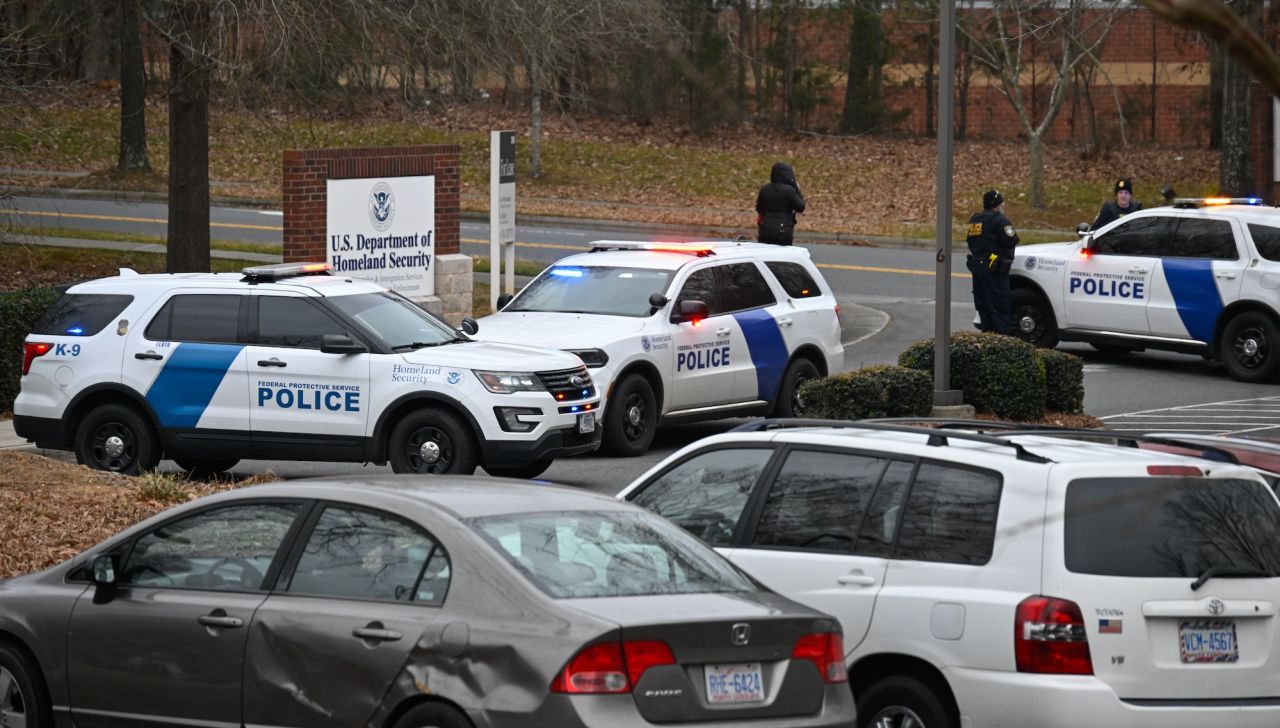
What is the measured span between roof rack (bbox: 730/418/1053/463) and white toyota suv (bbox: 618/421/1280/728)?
0.02m

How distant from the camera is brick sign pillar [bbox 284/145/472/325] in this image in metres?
19.7

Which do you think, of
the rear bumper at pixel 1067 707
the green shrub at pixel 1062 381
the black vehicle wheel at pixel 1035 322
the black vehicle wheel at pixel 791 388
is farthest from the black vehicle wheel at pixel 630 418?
the rear bumper at pixel 1067 707

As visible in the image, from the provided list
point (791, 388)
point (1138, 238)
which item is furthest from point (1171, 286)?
point (791, 388)

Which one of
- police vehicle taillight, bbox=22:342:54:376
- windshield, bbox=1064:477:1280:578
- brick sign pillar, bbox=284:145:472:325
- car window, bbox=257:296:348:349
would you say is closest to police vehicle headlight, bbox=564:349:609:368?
car window, bbox=257:296:348:349

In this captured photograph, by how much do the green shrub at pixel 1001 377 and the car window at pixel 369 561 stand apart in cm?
1069

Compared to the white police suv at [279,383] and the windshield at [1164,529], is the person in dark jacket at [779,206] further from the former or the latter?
the windshield at [1164,529]

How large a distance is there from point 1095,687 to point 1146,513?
672 millimetres

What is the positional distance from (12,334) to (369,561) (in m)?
13.1

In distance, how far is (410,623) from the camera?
5.96 m

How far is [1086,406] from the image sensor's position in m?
18.4

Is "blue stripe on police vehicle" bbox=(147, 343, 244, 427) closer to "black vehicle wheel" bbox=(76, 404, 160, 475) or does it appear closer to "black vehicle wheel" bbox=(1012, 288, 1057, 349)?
"black vehicle wheel" bbox=(76, 404, 160, 475)

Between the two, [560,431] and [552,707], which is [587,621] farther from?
[560,431]

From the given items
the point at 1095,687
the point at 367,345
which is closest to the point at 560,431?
the point at 367,345

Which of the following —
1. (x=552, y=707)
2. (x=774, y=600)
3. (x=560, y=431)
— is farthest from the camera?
(x=560, y=431)
